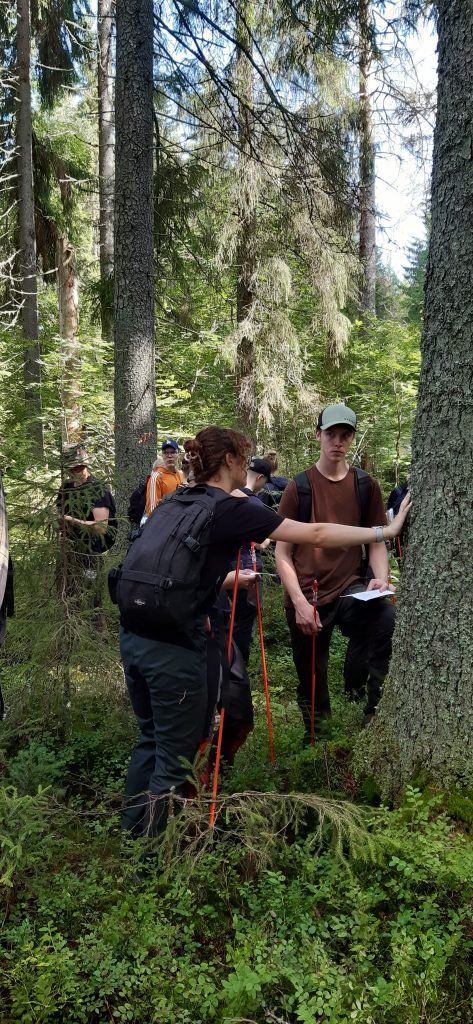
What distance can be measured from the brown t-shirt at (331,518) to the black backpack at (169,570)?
1.22 meters

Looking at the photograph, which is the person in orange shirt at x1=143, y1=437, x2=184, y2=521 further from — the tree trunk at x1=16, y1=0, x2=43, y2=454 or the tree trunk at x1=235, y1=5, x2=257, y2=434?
the tree trunk at x1=16, y1=0, x2=43, y2=454

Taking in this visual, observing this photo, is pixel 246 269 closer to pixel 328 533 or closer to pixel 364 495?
pixel 364 495

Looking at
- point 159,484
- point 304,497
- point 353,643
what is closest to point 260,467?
point 159,484

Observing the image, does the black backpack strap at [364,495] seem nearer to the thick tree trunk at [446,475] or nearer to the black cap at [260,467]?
the thick tree trunk at [446,475]

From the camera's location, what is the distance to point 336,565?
4059 millimetres

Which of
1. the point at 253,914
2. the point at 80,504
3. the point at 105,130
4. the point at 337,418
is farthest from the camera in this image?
the point at 105,130

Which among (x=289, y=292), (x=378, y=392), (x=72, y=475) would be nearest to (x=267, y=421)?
(x=289, y=292)

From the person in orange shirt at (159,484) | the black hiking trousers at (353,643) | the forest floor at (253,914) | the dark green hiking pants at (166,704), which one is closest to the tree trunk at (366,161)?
the person in orange shirt at (159,484)

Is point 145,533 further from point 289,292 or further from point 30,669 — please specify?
point 289,292

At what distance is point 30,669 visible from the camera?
4508 millimetres

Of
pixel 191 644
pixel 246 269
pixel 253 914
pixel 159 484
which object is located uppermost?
pixel 246 269

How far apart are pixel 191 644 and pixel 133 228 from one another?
5.25 m

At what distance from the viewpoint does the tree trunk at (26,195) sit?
12570mm

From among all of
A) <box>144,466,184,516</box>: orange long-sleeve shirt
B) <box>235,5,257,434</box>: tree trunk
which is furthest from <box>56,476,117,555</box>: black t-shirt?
<box>235,5,257,434</box>: tree trunk
